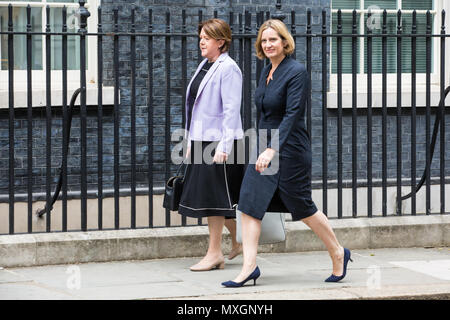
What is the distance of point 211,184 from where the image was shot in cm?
729

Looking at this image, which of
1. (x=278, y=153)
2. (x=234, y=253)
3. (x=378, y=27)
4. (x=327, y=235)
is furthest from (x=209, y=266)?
(x=378, y=27)

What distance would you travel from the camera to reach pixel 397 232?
8.49 metres

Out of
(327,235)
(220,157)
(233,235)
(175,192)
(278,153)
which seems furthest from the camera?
(233,235)

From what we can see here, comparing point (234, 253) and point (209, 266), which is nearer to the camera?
point (209, 266)

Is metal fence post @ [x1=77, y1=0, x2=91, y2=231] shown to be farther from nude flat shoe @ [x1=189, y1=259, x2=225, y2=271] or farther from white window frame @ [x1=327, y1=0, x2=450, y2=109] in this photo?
white window frame @ [x1=327, y1=0, x2=450, y2=109]

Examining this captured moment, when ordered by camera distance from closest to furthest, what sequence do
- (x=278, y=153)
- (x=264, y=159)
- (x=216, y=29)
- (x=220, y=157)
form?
(x=264, y=159), (x=278, y=153), (x=220, y=157), (x=216, y=29)

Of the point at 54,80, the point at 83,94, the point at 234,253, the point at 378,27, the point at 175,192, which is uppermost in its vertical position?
the point at 378,27

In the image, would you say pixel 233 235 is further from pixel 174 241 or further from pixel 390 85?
pixel 390 85

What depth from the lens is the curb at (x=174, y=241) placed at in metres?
7.52

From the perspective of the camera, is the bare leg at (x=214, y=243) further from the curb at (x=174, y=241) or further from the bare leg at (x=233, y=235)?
the curb at (x=174, y=241)

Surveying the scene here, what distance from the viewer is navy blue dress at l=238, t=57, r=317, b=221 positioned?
253 inches

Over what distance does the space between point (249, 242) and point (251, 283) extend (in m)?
0.37

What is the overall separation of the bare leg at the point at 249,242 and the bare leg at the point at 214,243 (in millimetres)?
779

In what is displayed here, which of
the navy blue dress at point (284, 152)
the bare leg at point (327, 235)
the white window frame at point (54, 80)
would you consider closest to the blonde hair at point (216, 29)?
the navy blue dress at point (284, 152)
